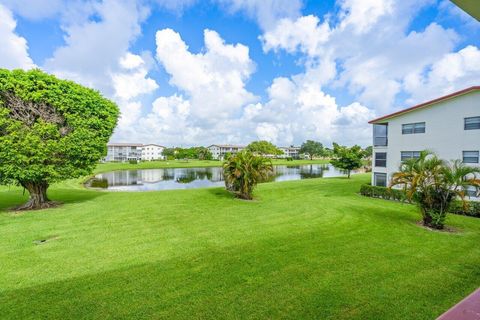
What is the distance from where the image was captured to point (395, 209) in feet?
46.5

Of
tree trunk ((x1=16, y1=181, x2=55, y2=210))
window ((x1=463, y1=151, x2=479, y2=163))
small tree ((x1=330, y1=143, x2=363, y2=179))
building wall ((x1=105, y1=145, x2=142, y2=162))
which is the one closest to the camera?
tree trunk ((x1=16, y1=181, x2=55, y2=210))

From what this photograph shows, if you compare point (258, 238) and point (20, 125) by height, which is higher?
point (20, 125)

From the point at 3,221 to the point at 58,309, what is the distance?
29.0 ft

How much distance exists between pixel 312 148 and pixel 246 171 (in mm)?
110836

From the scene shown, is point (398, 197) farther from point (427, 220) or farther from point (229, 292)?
point (229, 292)

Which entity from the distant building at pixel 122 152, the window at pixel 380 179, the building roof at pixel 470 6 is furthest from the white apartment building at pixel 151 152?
the building roof at pixel 470 6

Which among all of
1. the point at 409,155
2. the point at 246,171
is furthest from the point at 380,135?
the point at 246,171

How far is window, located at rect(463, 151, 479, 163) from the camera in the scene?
53.3ft

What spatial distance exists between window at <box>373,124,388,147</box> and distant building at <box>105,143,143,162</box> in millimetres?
107184

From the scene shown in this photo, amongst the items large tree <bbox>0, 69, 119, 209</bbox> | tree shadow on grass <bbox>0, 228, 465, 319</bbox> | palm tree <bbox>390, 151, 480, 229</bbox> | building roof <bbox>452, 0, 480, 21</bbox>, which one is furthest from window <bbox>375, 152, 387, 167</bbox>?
building roof <bbox>452, 0, 480, 21</bbox>

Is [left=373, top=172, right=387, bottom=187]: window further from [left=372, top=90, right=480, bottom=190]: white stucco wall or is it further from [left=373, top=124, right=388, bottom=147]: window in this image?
[left=373, top=124, right=388, bottom=147]: window

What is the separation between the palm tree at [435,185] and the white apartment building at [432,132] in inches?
321

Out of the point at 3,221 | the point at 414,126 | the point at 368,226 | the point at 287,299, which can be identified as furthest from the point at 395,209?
the point at 3,221

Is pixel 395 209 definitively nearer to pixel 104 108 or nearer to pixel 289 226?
pixel 289 226
